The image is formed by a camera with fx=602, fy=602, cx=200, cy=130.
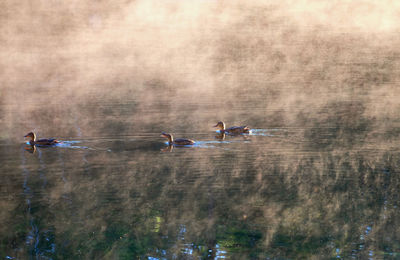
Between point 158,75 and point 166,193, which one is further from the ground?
point 158,75

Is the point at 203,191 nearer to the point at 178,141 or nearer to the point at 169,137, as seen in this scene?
the point at 178,141

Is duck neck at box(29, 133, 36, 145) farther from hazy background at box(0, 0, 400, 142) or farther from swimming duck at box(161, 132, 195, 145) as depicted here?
swimming duck at box(161, 132, 195, 145)

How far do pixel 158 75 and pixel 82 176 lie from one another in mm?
7799

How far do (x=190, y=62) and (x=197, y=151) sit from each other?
342 inches

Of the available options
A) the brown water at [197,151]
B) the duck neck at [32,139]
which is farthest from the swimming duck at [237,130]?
the duck neck at [32,139]

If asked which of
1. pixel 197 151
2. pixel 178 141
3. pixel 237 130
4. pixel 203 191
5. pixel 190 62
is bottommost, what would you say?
pixel 203 191

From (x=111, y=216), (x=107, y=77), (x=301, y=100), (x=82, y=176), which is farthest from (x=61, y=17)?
(x=111, y=216)

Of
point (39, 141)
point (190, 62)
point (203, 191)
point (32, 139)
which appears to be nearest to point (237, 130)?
point (203, 191)

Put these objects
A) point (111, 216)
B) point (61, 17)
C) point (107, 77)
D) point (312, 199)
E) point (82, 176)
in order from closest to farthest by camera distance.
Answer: point (111, 216)
point (312, 199)
point (82, 176)
point (107, 77)
point (61, 17)

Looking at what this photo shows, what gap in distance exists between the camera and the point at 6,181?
26.1ft

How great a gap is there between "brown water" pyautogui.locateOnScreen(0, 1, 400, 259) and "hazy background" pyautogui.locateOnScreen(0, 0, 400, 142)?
0.08 m

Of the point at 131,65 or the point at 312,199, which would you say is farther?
the point at 131,65

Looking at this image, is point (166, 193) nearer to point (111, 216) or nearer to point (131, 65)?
point (111, 216)

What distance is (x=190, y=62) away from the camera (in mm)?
17641
